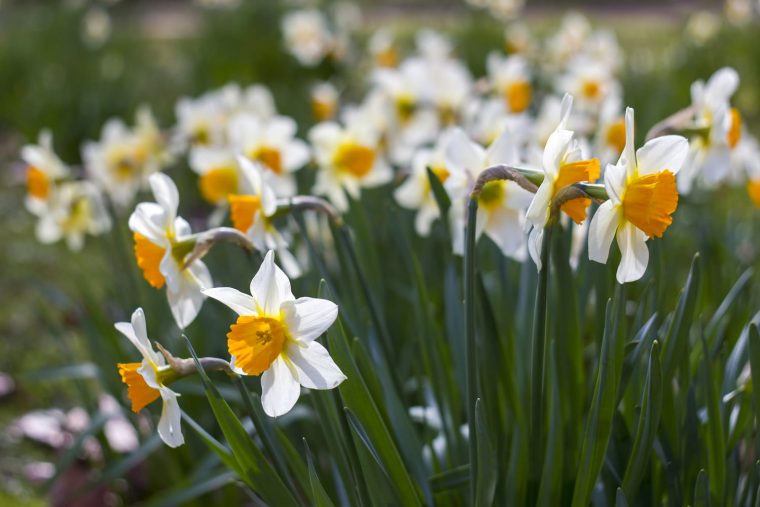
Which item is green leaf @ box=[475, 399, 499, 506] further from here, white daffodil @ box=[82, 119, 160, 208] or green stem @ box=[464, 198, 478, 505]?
white daffodil @ box=[82, 119, 160, 208]

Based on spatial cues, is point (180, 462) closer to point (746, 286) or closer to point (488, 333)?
point (488, 333)

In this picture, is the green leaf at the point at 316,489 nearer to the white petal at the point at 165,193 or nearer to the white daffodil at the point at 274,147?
the white petal at the point at 165,193

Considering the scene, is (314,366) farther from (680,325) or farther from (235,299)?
(680,325)

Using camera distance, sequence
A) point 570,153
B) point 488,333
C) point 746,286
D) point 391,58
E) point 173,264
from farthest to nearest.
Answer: point 391,58 < point 746,286 < point 488,333 < point 173,264 < point 570,153

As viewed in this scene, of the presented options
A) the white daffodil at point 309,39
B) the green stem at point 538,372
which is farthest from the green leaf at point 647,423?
the white daffodil at point 309,39

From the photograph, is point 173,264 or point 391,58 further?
point 391,58

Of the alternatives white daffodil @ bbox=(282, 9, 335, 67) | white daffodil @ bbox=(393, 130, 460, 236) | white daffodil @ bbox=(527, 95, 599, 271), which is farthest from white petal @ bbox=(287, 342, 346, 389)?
white daffodil @ bbox=(282, 9, 335, 67)

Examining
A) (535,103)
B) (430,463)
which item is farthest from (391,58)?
(430,463)

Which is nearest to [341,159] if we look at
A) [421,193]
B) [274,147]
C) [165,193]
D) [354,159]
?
[354,159]
